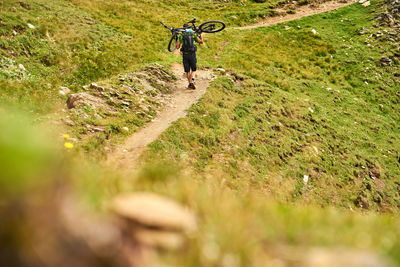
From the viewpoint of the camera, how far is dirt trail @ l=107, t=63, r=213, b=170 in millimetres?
8016

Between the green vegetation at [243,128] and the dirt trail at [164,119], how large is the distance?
1.66 ft

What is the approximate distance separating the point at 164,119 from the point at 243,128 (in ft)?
13.0

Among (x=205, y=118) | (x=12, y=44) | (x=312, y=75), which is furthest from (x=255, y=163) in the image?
(x=312, y=75)

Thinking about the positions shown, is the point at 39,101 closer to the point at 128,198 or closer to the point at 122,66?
the point at 122,66

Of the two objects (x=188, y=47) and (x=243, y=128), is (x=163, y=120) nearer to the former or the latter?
(x=243, y=128)

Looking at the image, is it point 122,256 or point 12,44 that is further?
point 12,44

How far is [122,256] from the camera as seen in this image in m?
1.89

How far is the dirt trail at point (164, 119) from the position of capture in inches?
316

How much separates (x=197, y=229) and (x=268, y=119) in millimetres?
12556

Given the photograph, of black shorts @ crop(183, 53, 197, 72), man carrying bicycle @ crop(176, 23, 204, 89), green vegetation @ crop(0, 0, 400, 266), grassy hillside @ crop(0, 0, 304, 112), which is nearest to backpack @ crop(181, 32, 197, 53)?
man carrying bicycle @ crop(176, 23, 204, 89)

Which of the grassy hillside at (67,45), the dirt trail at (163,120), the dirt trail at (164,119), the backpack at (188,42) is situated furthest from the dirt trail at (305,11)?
the backpack at (188,42)

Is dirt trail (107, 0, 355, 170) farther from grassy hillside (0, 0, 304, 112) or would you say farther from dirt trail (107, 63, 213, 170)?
grassy hillside (0, 0, 304, 112)

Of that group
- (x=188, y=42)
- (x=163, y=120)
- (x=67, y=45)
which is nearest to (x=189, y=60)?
(x=188, y=42)

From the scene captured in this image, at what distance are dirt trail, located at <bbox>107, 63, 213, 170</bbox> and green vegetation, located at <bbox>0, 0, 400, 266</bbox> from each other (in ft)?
1.66
